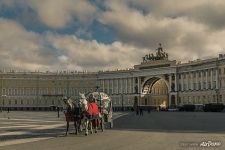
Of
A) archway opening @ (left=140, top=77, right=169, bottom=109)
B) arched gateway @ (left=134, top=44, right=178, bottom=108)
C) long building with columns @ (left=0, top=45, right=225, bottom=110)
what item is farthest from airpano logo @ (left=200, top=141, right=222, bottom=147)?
archway opening @ (left=140, top=77, right=169, bottom=109)

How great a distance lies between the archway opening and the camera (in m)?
148

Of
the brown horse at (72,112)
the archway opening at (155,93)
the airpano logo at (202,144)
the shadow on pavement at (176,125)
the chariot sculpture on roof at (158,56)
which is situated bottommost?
the shadow on pavement at (176,125)

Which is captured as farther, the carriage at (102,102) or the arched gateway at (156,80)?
the arched gateway at (156,80)

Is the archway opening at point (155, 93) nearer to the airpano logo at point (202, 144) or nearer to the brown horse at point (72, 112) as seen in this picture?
the brown horse at point (72, 112)

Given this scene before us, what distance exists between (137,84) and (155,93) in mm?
7238

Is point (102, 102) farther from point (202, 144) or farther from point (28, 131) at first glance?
point (202, 144)

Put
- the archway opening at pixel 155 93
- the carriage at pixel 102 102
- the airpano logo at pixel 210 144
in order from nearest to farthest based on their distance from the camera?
the airpano logo at pixel 210 144
the carriage at pixel 102 102
the archway opening at pixel 155 93

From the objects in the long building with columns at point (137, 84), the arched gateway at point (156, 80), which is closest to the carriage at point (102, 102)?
the long building with columns at point (137, 84)

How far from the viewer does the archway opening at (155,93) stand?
14838 centimetres

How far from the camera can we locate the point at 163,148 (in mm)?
14984

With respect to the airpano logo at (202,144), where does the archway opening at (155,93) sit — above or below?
above

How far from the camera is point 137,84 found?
152 metres

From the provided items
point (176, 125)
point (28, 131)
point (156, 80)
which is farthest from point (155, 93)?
point (28, 131)

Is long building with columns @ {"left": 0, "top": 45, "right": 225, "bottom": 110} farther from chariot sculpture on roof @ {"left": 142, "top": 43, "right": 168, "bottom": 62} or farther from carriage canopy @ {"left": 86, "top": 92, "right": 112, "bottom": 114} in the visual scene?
carriage canopy @ {"left": 86, "top": 92, "right": 112, "bottom": 114}
